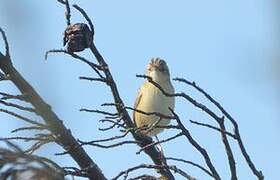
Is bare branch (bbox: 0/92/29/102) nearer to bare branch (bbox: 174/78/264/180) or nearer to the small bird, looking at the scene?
bare branch (bbox: 174/78/264/180)

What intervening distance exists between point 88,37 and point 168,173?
2.80ft

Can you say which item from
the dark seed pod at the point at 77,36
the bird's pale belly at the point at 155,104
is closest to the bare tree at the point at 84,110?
the dark seed pod at the point at 77,36

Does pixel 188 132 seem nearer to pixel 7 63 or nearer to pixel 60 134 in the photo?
pixel 60 134

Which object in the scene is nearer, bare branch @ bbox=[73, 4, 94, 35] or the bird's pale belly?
bare branch @ bbox=[73, 4, 94, 35]

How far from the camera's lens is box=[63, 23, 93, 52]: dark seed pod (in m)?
3.72

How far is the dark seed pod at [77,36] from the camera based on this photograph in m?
3.72

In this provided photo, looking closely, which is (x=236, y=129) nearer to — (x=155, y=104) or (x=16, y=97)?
(x=16, y=97)

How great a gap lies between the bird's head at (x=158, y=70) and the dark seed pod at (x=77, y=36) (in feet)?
12.7

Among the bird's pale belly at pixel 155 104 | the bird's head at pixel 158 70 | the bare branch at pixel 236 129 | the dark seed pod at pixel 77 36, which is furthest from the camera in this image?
the bird's head at pixel 158 70

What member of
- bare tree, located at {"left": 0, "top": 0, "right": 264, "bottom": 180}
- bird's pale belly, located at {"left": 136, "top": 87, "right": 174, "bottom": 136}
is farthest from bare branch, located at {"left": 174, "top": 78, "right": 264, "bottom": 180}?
bird's pale belly, located at {"left": 136, "top": 87, "right": 174, "bottom": 136}

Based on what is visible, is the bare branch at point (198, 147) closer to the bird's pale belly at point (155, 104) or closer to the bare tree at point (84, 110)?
the bare tree at point (84, 110)

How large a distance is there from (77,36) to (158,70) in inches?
157

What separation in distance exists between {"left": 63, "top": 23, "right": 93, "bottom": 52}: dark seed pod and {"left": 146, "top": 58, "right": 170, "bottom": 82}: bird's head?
12.7ft

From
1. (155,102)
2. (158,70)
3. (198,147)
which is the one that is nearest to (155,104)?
(155,102)
